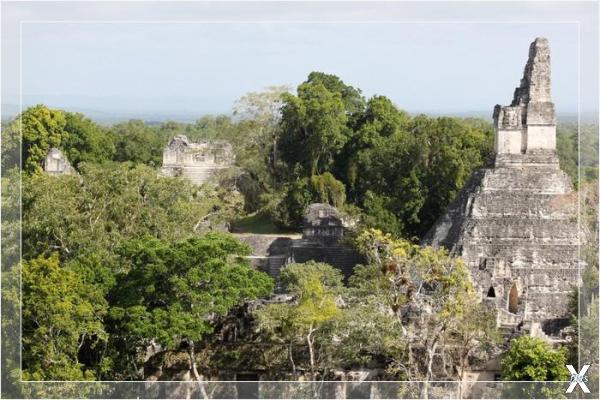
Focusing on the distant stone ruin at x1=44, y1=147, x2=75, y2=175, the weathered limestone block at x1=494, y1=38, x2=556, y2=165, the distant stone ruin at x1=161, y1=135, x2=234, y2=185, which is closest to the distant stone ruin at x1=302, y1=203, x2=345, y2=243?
the weathered limestone block at x1=494, y1=38, x2=556, y2=165

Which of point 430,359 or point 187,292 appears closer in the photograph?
point 430,359

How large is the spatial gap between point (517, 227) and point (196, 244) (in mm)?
6022

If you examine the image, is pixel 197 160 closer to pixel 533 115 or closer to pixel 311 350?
pixel 533 115

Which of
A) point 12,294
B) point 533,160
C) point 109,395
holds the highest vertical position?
point 533,160

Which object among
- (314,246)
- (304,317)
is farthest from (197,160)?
(304,317)

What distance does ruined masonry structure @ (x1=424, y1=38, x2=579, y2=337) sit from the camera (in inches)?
824

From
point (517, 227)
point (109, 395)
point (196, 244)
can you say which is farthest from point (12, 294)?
point (517, 227)

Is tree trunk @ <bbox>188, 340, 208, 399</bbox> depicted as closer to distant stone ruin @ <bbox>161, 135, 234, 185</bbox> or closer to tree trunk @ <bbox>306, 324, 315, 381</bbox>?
tree trunk @ <bbox>306, 324, 315, 381</bbox>

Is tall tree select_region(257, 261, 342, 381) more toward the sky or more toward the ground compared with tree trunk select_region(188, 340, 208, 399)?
more toward the sky

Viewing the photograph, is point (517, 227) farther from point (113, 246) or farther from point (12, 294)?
point (12, 294)

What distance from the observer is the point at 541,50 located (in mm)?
21875

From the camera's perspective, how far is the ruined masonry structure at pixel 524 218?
20922mm

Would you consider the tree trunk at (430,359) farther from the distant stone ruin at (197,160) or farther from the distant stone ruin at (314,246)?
the distant stone ruin at (197,160)

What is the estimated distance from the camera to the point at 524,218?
21625 mm
